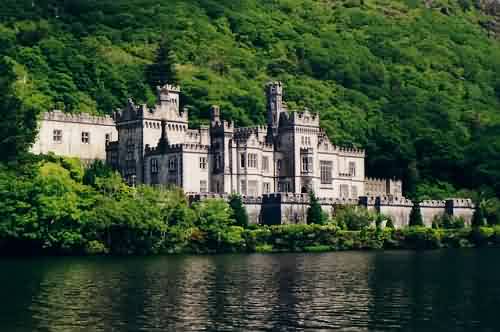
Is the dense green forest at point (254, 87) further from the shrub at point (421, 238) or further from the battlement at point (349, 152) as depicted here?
the shrub at point (421, 238)

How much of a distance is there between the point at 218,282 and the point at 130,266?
13721 mm

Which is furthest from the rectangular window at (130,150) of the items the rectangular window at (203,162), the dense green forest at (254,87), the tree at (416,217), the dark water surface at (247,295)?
the tree at (416,217)

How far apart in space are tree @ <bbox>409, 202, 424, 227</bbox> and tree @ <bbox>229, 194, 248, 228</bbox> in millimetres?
20979

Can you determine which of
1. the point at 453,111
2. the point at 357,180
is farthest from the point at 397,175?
the point at 453,111

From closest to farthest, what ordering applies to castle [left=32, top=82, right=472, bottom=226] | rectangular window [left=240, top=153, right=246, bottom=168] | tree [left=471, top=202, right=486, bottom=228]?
1. castle [left=32, top=82, right=472, bottom=226]
2. rectangular window [left=240, top=153, right=246, bottom=168]
3. tree [left=471, top=202, right=486, bottom=228]

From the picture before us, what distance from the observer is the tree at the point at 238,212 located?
102m

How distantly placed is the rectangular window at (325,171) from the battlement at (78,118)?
23.2m

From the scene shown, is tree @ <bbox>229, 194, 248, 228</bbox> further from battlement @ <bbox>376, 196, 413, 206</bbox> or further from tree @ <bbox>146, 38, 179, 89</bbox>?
tree @ <bbox>146, 38, 179, 89</bbox>

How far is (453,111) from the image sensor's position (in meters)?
176

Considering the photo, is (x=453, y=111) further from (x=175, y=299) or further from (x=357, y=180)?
(x=175, y=299)

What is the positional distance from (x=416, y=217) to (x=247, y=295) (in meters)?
58.6

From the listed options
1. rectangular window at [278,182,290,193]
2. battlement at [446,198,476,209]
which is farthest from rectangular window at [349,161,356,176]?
rectangular window at [278,182,290,193]

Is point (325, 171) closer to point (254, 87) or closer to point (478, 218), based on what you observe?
point (478, 218)

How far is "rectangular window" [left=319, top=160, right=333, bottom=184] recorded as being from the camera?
121 meters
